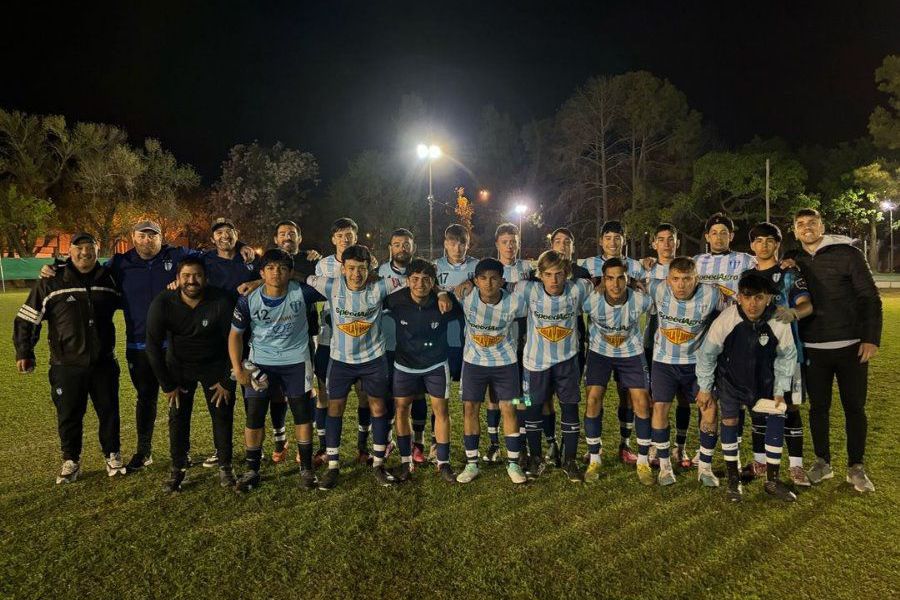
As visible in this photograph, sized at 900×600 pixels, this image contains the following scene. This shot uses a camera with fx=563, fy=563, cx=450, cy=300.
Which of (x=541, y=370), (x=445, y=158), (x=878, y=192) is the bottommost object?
(x=541, y=370)

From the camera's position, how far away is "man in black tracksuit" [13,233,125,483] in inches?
179

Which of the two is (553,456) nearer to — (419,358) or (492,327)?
(492,327)

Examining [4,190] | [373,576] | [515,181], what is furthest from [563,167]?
[4,190]

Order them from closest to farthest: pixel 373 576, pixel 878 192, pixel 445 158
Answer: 1. pixel 373 576
2. pixel 878 192
3. pixel 445 158

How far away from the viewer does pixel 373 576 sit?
313 cm

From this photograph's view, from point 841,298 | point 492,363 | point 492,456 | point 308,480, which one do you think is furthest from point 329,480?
point 841,298

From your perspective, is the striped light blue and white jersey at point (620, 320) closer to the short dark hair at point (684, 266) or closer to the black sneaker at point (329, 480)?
the short dark hair at point (684, 266)

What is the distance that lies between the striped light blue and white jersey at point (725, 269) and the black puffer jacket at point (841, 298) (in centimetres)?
57

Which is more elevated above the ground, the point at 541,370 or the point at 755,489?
the point at 541,370

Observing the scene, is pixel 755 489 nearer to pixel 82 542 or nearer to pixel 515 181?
pixel 82 542

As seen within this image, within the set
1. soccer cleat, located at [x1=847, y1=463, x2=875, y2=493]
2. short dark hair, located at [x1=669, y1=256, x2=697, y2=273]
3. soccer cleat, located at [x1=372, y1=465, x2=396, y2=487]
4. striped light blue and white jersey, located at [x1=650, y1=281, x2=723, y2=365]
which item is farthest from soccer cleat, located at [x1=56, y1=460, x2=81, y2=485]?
soccer cleat, located at [x1=847, y1=463, x2=875, y2=493]

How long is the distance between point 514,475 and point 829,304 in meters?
2.76

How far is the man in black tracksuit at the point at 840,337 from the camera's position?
167 inches

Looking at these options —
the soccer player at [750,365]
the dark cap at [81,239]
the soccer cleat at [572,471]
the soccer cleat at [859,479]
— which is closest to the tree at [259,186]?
the dark cap at [81,239]
